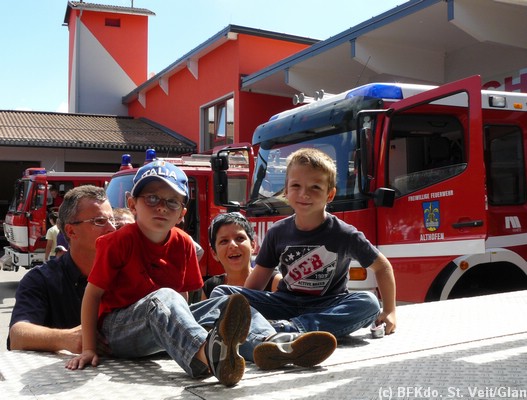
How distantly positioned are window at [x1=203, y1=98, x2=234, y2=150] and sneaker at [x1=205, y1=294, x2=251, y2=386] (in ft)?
50.6

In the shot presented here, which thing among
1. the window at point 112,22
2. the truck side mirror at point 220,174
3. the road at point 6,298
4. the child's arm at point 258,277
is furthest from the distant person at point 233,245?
the window at point 112,22

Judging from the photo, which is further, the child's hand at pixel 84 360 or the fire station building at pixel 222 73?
the fire station building at pixel 222 73

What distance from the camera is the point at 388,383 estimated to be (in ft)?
6.02

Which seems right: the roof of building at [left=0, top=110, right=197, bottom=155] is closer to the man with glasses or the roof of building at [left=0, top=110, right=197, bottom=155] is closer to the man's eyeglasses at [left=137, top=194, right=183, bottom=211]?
the man with glasses

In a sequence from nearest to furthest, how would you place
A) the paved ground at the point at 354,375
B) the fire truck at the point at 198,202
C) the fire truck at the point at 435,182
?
the paved ground at the point at 354,375 < the fire truck at the point at 435,182 < the fire truck at the point at 198,202

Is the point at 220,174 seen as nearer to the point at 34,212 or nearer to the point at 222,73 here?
the point at 34,212

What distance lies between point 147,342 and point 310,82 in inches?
495

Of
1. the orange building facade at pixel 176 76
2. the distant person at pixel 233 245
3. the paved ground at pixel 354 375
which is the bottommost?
the paved ground at pixel 354 375

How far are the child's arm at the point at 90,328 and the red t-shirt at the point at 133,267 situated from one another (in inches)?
1.7

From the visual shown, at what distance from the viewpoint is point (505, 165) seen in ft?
17.7

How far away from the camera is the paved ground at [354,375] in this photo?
176cm

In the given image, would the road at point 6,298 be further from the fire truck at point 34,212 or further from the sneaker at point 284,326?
the sneaker at point 284,326

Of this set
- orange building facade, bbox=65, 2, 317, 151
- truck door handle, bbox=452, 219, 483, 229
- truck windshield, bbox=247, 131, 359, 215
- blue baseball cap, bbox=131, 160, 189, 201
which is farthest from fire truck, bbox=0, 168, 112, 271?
blue baseball cap, bbox=131, 160, 189, 201

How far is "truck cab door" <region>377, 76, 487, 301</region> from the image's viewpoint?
466cm
